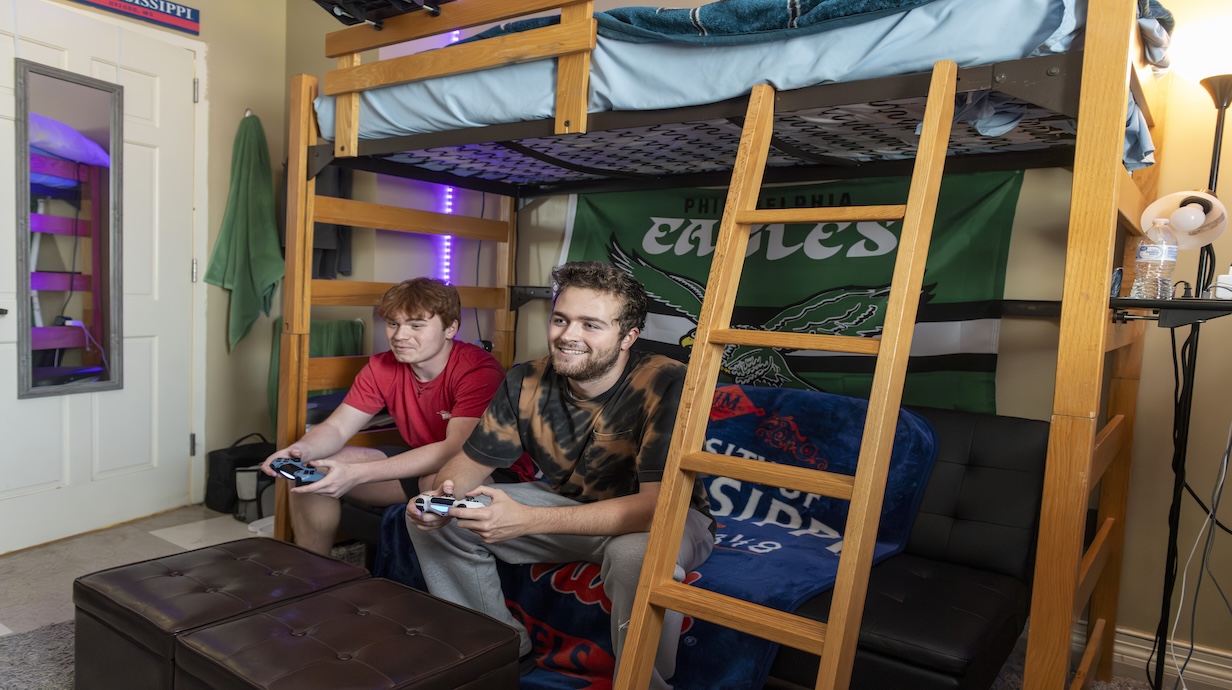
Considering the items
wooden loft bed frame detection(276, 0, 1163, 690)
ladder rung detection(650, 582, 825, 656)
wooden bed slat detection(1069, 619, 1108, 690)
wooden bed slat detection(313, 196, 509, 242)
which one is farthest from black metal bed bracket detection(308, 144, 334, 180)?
wooden bed slat detection(1069, 619, 1108, 690)

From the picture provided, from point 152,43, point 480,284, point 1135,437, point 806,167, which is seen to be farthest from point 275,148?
point 1135,437

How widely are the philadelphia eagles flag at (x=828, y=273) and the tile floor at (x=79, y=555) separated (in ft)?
6.37

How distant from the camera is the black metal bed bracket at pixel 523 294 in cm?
347

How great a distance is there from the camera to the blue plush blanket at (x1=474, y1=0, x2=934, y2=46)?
5.17 ft

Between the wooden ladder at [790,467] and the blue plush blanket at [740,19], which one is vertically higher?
the blue plush blanket at [740,19]

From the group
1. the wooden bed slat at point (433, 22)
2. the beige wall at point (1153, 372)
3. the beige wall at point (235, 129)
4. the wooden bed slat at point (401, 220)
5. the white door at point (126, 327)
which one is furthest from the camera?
the beige wall at point (235, 129)

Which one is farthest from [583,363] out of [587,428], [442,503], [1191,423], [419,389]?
[1191,423]

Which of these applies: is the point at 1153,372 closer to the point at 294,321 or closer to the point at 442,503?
the point at 442,503

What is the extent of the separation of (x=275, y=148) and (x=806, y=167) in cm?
274

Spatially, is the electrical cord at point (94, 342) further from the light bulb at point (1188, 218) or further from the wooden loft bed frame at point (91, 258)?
the light bulb at point (1188, 218)

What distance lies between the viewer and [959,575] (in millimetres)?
2045

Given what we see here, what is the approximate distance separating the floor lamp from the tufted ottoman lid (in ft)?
6.57

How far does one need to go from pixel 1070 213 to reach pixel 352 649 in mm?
1554

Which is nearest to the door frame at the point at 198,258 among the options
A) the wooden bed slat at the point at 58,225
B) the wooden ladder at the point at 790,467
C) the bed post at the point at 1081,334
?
the wooden bed slat at the point at 58,225
